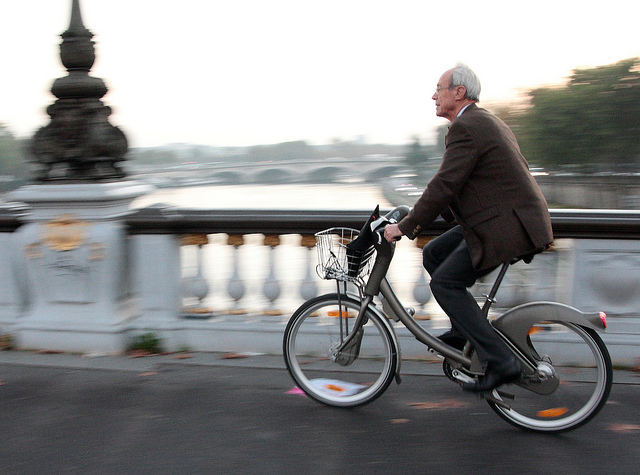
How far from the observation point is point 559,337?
3504 mm

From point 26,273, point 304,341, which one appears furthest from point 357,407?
point 26,273

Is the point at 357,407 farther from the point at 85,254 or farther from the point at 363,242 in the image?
the point at 85,254

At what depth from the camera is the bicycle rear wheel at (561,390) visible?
10.6 feet

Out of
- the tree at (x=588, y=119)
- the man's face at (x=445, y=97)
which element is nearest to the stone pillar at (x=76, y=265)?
the man's face at (x=445, y=97)

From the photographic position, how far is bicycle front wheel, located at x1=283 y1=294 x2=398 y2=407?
3637 millimetres

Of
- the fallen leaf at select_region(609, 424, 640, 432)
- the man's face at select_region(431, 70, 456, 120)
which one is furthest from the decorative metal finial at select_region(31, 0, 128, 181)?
the fallen leaf at select_region(609, 424, 640, 432)

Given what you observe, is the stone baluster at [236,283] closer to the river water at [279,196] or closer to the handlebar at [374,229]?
the river water at [279,196]

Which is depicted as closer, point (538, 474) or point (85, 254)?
point (538, 474)

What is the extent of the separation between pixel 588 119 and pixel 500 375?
5463cm

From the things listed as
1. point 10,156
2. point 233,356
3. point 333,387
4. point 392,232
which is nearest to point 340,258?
point 392,232

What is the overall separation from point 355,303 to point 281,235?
117cm

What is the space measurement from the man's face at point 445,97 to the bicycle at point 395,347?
53 cm

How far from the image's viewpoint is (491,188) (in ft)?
10.1

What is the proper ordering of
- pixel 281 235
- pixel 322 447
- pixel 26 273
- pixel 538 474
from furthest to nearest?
pixel 26 273 → pixel 281 235 → pixel 322 447 → pixel 538 474
